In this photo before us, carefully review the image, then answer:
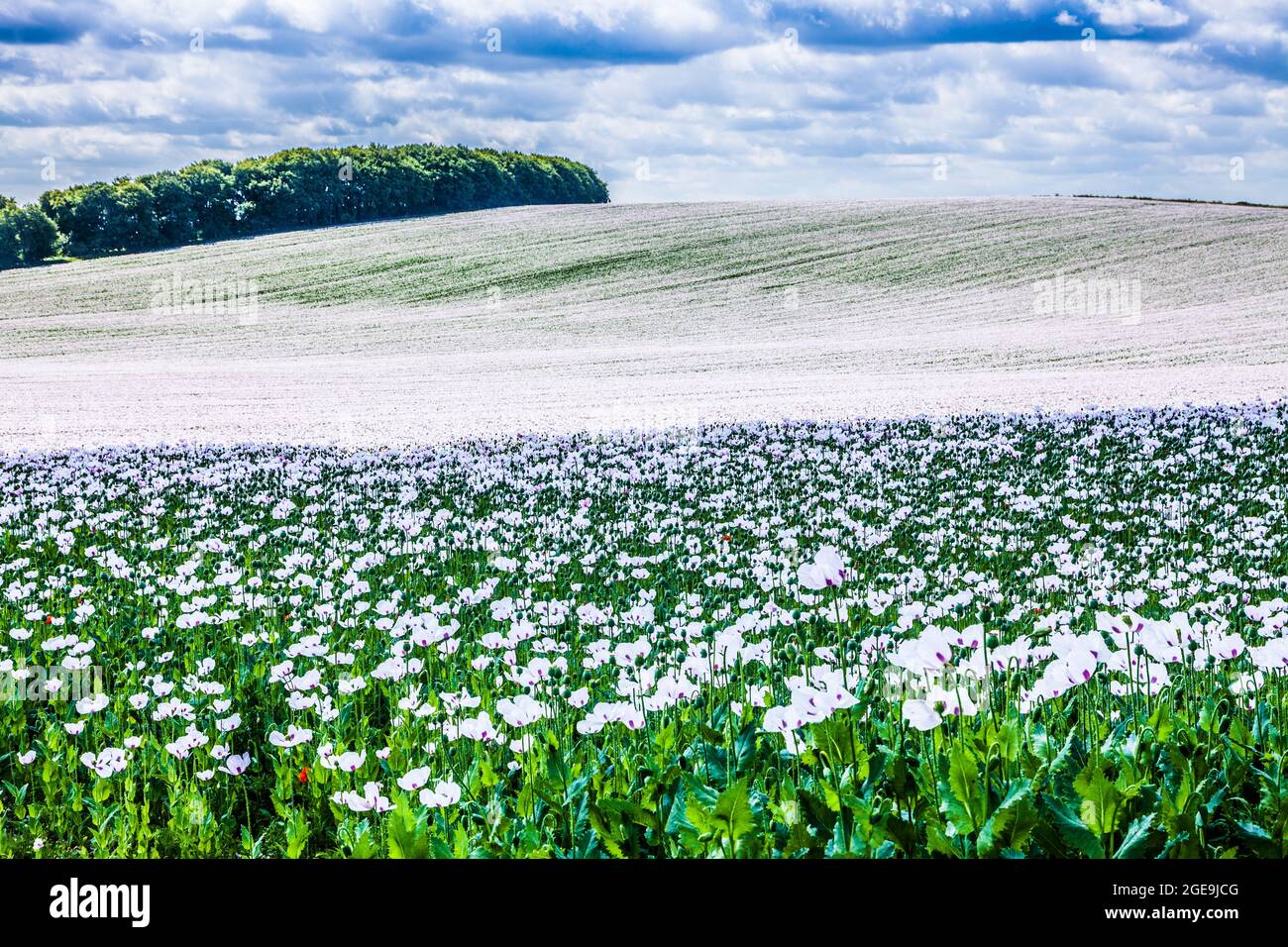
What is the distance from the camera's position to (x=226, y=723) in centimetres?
458

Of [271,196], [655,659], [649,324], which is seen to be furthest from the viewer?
[271,196]

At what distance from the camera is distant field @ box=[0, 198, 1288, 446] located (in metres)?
22.5

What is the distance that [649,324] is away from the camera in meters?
43.8

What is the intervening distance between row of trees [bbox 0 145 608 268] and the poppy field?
69.8 meters

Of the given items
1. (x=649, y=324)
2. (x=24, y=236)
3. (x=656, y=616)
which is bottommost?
(x=656, y=616)

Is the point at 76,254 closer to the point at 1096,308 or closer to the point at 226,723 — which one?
the point at 1096,308

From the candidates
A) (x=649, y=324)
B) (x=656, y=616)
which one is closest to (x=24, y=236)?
(x=649, y=324)

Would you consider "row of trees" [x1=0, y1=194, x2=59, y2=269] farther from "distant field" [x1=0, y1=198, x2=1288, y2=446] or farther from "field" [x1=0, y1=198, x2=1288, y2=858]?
"field" [x1=0, y1=198, x2=1288, y2=858]

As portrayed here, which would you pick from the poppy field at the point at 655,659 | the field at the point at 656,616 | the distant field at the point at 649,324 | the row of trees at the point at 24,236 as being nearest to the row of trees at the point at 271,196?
the row of trees at the point at 24,236

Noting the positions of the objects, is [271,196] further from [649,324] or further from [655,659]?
[655,659]

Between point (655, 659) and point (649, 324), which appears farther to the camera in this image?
point (649, 324)

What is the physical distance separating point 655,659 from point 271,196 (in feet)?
281

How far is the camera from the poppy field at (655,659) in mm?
3355
